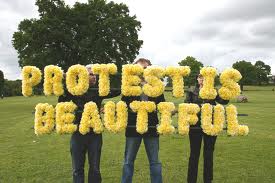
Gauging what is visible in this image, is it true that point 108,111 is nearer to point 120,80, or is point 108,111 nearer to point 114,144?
point 120,80

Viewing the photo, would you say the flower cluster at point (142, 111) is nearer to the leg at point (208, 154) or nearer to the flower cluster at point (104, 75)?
the flower cluster at point (104, 75)

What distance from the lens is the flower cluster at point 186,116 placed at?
917 cm

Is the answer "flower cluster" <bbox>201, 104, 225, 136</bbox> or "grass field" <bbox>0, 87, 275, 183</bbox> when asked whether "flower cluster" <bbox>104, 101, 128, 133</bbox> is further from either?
"grass field" <bbox>0, 87, 275, 183</bbox>

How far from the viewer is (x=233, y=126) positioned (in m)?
9.22

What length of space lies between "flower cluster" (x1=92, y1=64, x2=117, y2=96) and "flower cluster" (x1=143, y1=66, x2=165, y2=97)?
73cm

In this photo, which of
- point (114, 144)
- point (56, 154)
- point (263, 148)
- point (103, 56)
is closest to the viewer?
point (56, 154)

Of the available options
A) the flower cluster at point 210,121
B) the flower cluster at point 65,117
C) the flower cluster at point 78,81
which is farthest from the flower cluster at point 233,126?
the flower cluster at point 65,117

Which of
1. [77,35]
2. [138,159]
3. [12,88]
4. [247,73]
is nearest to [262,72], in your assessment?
[247,73]

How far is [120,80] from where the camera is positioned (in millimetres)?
9500

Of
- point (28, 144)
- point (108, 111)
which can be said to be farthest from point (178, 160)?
point (28, 144)

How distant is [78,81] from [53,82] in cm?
55

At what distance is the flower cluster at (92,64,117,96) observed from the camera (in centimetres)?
893

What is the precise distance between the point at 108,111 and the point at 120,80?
75cm

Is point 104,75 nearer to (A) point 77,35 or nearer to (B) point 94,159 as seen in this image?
(B) point 94,159
